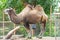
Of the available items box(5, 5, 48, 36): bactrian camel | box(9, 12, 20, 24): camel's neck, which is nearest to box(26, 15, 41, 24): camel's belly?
box(5, 5, 48, 36): bactrian camel

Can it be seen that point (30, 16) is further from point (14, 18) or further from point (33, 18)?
point (14, 18)

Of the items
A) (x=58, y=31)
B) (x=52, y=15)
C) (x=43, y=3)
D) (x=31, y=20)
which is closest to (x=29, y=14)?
(x=31, y=20)

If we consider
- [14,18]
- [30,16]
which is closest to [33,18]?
[30,16]

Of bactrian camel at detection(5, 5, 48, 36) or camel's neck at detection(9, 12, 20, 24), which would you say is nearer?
camel's neck at detection(9, 12, 20, 24)

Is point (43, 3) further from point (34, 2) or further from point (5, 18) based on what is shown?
point (5, 18)

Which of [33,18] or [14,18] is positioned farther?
[33,18]

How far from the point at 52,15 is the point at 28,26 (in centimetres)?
188

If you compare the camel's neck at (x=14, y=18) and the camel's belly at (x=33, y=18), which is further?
the camel's belly at (x=33, y=18)

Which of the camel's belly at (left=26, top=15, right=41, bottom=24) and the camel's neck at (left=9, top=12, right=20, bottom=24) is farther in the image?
the camel's belly at (left=26, top=15, right=41, bottom=24)

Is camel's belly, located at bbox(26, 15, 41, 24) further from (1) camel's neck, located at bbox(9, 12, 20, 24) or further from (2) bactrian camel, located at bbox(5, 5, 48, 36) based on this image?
(1) camel's neck, located at bbox(9, 12, 20, 24)

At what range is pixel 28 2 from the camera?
14.4ft

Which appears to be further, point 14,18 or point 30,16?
point 30,16

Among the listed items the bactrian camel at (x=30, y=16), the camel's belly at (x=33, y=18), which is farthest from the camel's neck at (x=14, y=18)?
the camel's belly at (x=33, y=18)

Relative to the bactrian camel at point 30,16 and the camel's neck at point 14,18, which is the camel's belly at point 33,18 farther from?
the camel's neck at point 14,18
